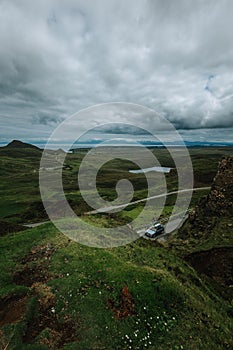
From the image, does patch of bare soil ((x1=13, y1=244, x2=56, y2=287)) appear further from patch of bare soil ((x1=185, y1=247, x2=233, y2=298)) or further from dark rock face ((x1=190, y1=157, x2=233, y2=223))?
dark rock face ((x1=190, y1=157, x2=233, y2=223))

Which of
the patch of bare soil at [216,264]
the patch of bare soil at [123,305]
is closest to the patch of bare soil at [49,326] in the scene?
the patch of bare soil at [123,305]

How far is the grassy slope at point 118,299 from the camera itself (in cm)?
1572

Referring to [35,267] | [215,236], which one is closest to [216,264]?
[215,236]

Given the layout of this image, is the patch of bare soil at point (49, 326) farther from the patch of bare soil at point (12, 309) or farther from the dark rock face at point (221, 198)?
the dark rock face at point (221, 198)

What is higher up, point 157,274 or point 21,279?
point 21,279

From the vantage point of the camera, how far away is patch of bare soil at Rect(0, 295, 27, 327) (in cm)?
1620

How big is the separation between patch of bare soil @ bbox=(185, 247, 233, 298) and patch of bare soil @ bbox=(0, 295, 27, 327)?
23104mm

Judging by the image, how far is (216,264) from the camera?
3638cm

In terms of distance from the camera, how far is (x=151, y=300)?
60.9 ft

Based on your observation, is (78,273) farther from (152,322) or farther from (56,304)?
(152,322)

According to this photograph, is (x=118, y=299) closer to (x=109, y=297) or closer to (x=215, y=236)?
(x=109, y=297)

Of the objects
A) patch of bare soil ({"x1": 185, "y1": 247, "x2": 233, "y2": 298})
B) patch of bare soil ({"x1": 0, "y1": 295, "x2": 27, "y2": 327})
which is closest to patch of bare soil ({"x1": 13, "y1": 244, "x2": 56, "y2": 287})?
patch of bare soil ({"x1": 0, "y1": 295, "x2": 27, "y2": 327})

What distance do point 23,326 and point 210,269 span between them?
92.4 feet

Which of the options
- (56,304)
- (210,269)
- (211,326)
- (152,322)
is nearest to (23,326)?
(56,304)
